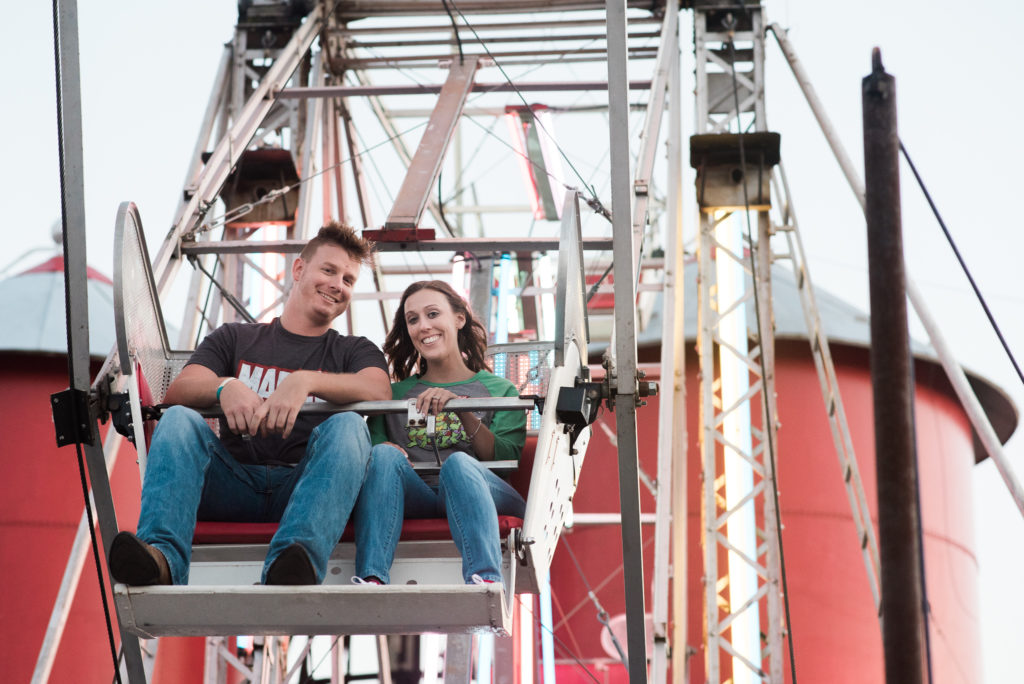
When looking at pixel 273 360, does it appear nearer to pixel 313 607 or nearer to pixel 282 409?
pixel 282 409

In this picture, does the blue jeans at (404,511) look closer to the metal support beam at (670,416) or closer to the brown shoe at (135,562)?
the brown shoe at (135,562)

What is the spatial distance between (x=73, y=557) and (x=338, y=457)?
343cm

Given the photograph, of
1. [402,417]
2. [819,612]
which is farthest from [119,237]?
[819,612]

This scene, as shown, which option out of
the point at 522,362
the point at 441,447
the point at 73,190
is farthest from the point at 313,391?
the point at 522,362

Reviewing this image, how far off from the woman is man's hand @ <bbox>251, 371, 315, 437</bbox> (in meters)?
0.32

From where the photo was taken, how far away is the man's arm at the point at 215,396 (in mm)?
4695

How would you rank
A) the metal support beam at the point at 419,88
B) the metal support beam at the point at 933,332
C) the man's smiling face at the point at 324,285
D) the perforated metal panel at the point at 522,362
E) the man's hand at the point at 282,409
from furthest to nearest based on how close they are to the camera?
the metal support beam at the point at 419,88 → the metal support beam at the point at 933,332 → the perforated metal panel at the point at 522,362 → the man's smiling face at the point at 324,285 → the man's hand at the point at 282,409

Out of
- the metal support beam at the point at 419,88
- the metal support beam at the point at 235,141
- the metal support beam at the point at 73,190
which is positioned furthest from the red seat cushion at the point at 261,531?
the metal support beam at the point at 419,88

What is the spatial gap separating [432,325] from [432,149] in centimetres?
298

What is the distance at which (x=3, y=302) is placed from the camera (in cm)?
1400

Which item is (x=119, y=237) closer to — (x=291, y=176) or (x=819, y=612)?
(x=291, y=176)

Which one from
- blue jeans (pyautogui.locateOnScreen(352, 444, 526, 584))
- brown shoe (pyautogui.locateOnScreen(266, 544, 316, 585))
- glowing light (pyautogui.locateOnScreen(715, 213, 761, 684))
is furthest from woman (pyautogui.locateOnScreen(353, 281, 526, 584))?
glowing light (pyautogui.locateOnScreen(715, 213, 761, 684))

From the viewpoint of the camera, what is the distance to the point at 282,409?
468cm

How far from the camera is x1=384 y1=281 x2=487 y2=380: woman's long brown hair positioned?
18.1 feet
